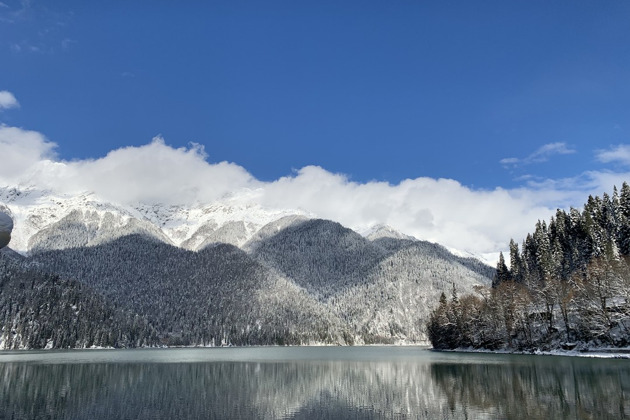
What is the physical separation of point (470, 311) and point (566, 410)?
10475 cm

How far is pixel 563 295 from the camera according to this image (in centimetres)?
10006

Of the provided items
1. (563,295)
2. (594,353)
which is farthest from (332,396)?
(563,295)

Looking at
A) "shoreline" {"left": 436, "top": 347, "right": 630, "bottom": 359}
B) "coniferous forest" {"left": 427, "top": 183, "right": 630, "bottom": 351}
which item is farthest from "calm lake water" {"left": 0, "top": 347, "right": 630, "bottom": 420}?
"coniferous forest" {"left": 427, "top": 183, "right": 630, "bottom": 351}

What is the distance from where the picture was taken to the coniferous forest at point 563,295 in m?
88.4

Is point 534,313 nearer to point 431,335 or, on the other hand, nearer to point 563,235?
point 563,235

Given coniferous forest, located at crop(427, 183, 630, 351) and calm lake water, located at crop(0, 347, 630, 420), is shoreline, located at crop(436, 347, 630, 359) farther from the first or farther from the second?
calm lake water, located at crop(0, 347, 630, 420)

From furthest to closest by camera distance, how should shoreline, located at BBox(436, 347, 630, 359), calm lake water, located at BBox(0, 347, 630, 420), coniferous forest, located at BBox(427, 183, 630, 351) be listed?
coniferous forest, located at BBox(427, 183, 630, 351)
shoreline, located at BBox(436, 347, 630, 359)
calm lake water, located at BBox(0, 347, 630, 420)

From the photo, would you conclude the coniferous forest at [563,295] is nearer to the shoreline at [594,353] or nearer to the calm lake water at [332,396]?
the shoreline at [594,353]

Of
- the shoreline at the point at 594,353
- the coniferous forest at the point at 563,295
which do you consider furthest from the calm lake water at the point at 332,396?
the coniferous forest at the point at 563,295

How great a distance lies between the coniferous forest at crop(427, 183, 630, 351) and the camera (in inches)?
3479

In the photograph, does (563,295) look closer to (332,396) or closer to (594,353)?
(594,353)

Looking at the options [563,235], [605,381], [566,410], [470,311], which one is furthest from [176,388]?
[563,235]

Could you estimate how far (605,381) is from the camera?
45688 millimetres

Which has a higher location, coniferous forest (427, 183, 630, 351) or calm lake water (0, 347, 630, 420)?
coniferous forest (427, 183, 630, 351)
